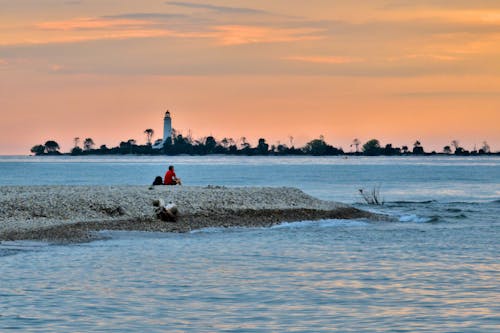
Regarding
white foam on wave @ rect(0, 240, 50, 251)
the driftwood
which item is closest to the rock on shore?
the driftwood

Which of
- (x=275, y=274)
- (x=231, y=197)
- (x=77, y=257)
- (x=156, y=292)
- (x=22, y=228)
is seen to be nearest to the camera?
(x=156, y=292)

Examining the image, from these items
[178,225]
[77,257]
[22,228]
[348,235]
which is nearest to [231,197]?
[178,225]

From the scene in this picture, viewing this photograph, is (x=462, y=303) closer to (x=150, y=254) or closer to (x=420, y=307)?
(x=420, y=307)

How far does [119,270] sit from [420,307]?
9344 mm

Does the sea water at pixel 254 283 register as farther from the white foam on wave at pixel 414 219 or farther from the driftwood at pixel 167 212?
the white foam on wave at pixel 414 219

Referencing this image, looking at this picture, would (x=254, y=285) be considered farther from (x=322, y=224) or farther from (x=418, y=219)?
(x=418, y=219)

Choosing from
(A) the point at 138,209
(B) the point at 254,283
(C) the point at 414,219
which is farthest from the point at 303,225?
(B) the point at 254,283

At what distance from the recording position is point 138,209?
38.9 m

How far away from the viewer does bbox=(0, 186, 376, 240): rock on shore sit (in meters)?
34.3

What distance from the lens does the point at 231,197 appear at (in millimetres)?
44281

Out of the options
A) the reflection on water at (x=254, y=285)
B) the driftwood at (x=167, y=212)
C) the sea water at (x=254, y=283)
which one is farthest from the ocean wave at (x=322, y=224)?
the reflection on water at (x=254, y=285)

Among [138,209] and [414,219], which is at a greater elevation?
[138,209]

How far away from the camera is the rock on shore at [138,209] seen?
Answer: 3428cm

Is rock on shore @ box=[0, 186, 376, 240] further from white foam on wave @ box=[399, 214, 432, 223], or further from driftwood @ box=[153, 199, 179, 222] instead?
white foam on wave @ box=[399, 214, 432, 223]
